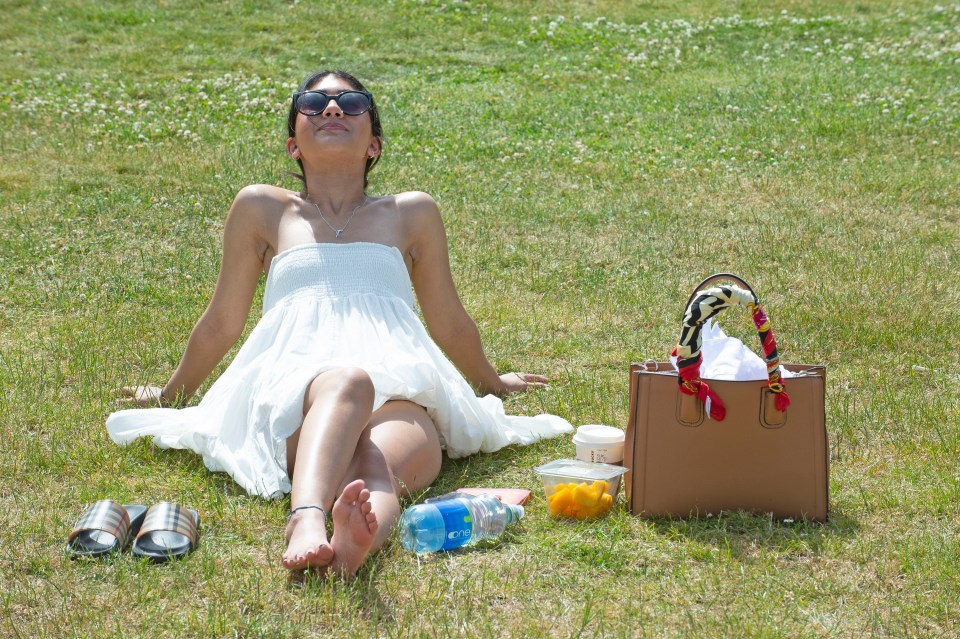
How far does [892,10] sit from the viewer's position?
15922 mm

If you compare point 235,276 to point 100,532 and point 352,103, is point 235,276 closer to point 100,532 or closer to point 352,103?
point 352,103

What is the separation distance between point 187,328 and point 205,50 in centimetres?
856

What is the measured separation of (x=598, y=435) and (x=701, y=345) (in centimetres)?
63

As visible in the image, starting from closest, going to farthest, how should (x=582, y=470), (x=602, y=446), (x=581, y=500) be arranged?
(x=581, y=500)
(x=582, y=470)
(x=602, y=446)

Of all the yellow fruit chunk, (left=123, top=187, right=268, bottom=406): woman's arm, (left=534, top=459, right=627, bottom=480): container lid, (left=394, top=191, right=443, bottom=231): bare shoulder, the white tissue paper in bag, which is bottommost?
the yellow fruit chunk

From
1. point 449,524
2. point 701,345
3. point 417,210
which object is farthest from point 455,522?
point 417,210

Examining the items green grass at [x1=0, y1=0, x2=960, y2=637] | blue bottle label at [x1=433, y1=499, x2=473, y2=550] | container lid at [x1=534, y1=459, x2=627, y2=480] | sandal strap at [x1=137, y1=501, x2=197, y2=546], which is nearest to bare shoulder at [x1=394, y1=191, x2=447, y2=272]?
green grass at [x1=0, y1=0, x2=960, y2=637]

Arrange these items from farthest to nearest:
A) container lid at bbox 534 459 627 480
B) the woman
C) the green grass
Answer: container lid at bbox 534 459 627 480 → the woman → the green grass

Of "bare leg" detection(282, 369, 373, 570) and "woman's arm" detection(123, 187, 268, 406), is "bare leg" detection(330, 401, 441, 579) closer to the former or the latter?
"bare leg" detection(282, 369, 373, 570)

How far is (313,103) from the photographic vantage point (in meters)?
4.41

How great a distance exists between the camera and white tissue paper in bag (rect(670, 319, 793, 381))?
12.0ft

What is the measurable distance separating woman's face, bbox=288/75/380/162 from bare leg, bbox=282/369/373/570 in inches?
45.2

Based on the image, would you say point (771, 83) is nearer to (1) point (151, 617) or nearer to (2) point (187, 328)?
(2) point (187, 328)

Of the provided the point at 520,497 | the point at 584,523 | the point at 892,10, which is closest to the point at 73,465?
the point at 520,497
